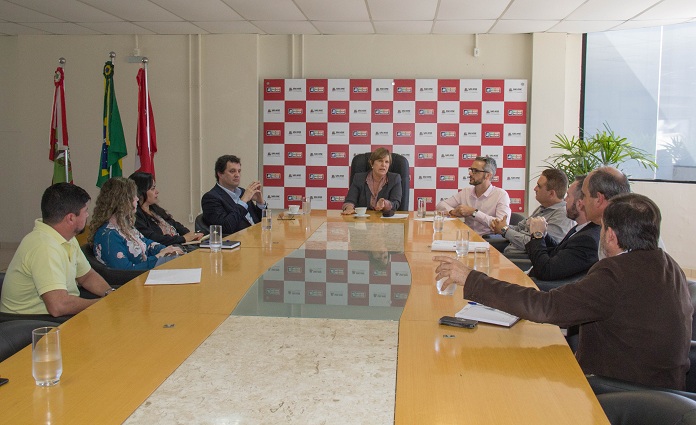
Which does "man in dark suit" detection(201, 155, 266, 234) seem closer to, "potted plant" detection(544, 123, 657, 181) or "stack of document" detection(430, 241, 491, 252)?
"stack of document" detection(430, 241, 491, 252)

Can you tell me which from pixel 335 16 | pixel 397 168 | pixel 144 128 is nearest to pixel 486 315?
pixel 397 168

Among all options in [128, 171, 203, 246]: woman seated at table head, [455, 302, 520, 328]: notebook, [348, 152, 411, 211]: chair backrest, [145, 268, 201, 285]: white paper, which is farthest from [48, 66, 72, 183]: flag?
[455, 302, 520, 328]: notebook

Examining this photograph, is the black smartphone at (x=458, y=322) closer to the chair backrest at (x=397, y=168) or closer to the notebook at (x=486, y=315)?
the notebook at (x=486, y=315)

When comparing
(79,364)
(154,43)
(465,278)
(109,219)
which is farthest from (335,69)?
(79,364)

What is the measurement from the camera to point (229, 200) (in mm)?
5348

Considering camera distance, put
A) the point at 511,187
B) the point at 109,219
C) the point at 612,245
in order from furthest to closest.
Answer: the point at 511,187, the point at 109,219, the point at 612,245

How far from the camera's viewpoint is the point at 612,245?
219cm

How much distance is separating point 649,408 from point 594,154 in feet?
19.1

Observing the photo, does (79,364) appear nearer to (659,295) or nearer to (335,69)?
(659,295)

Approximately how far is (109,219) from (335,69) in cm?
452

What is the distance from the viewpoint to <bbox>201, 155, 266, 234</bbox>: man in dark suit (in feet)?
17.0

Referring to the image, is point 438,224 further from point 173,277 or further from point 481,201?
point 173,277

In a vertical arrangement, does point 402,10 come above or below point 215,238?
above

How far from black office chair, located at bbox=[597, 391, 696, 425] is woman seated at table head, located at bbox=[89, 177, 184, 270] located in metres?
2.72
